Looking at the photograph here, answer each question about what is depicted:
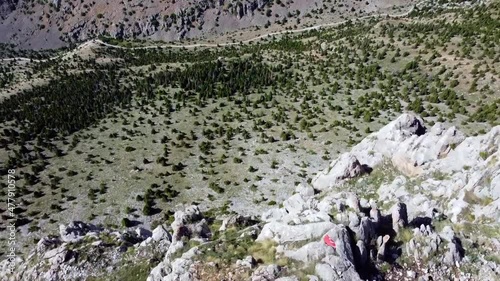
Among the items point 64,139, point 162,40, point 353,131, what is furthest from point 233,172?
point 162,40

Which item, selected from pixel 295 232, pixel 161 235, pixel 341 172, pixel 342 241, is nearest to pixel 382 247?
pixel 342 241

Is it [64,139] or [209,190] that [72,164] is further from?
[209,190]

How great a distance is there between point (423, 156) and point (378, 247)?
17.9 meters

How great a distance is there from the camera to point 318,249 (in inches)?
914

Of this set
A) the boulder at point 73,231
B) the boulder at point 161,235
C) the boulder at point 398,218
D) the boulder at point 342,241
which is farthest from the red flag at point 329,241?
→ the boulder at point 73,231

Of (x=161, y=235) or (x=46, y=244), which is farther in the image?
(x=46, y=244)

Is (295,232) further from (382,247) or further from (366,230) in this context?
(382,247)

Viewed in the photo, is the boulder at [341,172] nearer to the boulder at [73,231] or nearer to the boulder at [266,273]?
the boulder at [266,273]

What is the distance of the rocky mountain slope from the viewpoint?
2362 cm

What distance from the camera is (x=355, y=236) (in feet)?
82.6

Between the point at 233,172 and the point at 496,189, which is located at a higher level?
the point at 496,189

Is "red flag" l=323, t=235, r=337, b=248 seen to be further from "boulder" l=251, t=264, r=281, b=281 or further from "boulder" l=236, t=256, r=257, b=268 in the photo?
"boulder" l=236, t=256, r=257, b=268

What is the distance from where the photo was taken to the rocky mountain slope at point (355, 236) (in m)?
23.6

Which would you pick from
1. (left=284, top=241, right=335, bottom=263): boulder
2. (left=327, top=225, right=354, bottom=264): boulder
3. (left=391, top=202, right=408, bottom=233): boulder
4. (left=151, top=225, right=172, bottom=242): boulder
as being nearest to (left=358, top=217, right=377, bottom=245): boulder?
(left=327, top=225, right=354, bottom=264): boulder
